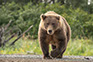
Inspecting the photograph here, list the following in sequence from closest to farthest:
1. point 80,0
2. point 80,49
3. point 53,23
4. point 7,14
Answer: point 53,23 < point 80,49 < point 7,14 < point 80,0

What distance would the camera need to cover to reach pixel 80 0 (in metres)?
25.7

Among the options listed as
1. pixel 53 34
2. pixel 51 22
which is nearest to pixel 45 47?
pixel 53 34

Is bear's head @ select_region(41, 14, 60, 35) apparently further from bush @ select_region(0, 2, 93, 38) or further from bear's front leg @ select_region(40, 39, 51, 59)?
bush @ select_region(0, 2, 93, 38)

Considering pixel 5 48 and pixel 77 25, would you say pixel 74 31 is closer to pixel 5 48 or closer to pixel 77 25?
pixel 77 25

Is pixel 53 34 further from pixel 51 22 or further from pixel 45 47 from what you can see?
pixel 45 47

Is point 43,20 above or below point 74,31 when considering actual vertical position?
above

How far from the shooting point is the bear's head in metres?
5.17

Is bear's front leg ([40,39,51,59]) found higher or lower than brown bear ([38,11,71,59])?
lower

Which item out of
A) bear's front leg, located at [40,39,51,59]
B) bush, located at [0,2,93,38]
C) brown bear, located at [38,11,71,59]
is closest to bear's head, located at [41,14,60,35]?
brown bear, located at [38,11,71,59]

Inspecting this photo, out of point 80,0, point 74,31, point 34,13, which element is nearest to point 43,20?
point 74,31

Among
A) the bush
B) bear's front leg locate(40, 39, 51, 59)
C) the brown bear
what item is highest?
the brown bear

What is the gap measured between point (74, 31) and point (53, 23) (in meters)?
9.65

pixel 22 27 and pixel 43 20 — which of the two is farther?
pixel 22 27

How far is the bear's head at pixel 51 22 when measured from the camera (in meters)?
5.17
